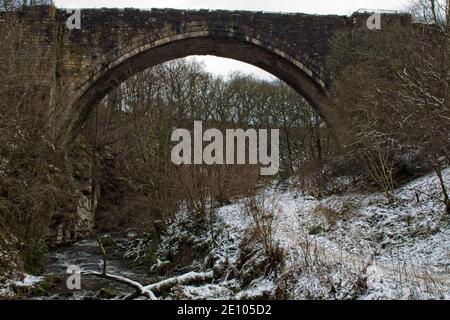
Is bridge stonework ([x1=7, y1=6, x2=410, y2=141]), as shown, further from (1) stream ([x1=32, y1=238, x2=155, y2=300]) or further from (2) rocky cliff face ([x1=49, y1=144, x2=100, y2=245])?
(1) stream ([x1=32, y1=238, x2=155, y2=300])

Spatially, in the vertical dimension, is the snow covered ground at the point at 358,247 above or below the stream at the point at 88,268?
above

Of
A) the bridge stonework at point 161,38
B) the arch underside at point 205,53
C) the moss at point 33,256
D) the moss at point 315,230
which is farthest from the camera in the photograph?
the arch underside at point 205,53

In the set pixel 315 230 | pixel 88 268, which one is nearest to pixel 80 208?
pixel 88 268

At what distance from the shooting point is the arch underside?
17.9 meters

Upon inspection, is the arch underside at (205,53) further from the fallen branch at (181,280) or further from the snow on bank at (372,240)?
the fallen branch at (181,280)

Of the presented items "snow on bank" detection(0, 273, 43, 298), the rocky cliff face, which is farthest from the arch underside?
"snow on bank" detection(0, 273, 43, 298)

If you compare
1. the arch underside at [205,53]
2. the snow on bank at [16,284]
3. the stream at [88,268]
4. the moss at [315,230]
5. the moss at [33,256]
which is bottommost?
the stream at [88,268]

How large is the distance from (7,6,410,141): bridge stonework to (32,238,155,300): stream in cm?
463

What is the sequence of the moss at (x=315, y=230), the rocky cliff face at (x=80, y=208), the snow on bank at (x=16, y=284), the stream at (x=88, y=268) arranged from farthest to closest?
the rocky cliff face at (x=80, y=208) → the moss at (x=315, y=230) → the stream at (x=88, y=268) → the snow on bank at (x=16, y=284)

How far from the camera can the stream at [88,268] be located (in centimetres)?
915

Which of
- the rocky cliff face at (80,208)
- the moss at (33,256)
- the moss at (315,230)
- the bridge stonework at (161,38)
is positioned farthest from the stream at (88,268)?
the bridge stonework at (161,38)

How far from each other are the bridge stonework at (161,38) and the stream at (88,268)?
4633mm

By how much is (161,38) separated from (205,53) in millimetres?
2298

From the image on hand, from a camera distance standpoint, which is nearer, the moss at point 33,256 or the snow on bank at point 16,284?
the snow on bank at point 16,284
